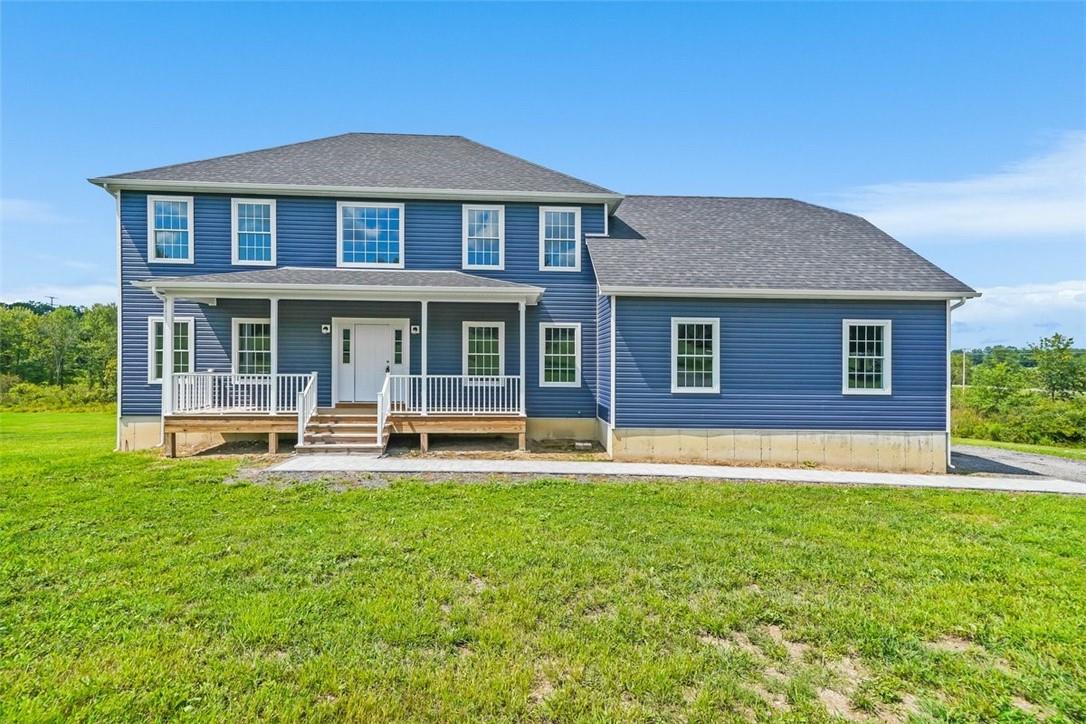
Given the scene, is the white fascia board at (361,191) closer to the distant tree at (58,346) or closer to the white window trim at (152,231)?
the white window trim at (152,231)

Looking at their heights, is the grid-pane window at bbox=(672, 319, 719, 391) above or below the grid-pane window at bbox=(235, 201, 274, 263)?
below

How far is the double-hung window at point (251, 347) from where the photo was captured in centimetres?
1295

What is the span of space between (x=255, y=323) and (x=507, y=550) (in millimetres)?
10795

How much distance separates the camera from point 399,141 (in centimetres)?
1559

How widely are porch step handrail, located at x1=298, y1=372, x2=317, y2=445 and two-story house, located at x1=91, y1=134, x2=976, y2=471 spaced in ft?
0.16

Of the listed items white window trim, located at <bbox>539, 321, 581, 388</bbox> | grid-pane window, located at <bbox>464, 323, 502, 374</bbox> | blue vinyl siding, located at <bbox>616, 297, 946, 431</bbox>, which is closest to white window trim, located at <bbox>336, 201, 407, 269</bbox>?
grid-pane window, located at <bbox>464, 323, 502, 374</bbox>

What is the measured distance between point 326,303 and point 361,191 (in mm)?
2939

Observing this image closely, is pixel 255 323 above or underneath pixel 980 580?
above

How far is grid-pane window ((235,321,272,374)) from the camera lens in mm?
12969

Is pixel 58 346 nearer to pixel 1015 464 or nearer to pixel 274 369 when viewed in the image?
pixel 274 369

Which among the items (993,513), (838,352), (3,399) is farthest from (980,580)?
(3,399)

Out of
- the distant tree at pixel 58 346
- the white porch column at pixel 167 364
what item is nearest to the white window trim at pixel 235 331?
Answer: the white porch column at pixel 167 364

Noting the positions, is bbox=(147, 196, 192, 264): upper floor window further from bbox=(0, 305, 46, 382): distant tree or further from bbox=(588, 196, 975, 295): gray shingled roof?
bbox=(0, 305, 46, 382): distant tree

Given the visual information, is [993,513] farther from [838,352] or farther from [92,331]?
[92,331]
